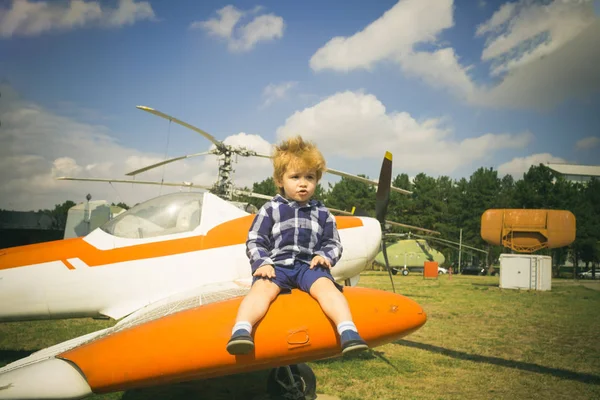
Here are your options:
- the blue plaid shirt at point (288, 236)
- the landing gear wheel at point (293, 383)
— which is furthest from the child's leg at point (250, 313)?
the landing gear wheel at point (293, 383)

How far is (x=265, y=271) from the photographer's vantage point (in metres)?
2.42

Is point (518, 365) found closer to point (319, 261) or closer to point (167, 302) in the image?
point (319, 261)

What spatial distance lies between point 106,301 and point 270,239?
252cm

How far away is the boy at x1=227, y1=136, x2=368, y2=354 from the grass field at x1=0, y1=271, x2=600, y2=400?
213 centimetres

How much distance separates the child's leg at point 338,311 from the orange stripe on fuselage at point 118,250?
1867 millimetres

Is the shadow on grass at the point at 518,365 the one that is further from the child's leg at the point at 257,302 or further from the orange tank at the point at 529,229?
the orange tank at the point at 529,229

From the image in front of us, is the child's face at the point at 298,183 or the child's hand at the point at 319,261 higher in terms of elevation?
the child's face at the point at 298,183

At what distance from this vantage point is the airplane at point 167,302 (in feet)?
7.38

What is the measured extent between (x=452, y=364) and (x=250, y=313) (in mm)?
4236

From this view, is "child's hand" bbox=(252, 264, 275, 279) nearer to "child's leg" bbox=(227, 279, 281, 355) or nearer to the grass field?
"child's leg" bbox=(227, 279, 281, 355)

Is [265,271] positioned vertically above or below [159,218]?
below

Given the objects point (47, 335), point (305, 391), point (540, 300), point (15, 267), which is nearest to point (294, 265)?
point (305, 391)

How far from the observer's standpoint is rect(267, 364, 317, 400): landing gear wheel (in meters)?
3.37

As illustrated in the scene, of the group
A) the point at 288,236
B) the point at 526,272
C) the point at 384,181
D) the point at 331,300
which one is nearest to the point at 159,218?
the point at 288,236
